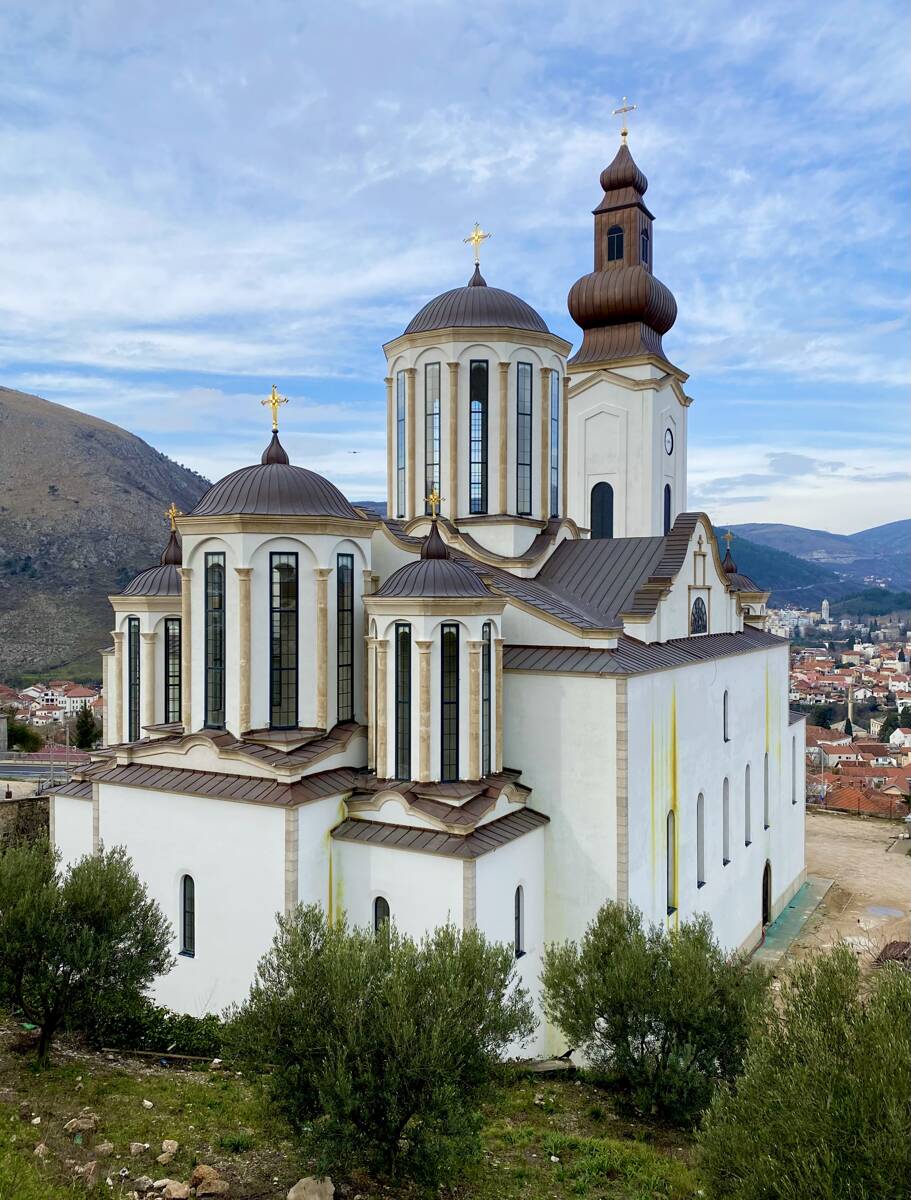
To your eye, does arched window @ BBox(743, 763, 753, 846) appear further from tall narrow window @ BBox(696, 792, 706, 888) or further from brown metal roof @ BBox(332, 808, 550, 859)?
brown metal roof @ BBox(332, 808, 550, 859)

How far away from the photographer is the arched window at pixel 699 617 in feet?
69.5

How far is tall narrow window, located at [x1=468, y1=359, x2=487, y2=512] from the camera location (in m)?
21.1

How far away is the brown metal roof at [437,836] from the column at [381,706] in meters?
1.00

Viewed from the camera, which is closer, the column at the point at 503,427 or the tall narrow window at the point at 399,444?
the column at the point at 503,427

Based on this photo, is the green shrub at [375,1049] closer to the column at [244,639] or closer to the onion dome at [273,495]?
the column at [244,639]

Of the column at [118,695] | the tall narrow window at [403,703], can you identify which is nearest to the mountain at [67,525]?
the column at [118,695]

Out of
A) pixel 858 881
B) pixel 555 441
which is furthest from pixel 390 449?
pixel 858 881

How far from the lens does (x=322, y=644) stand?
1697 cm

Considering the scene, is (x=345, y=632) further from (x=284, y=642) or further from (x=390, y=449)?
(x=390, y=449)

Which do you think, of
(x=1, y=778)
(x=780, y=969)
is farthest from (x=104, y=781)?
(x=1, y=778)

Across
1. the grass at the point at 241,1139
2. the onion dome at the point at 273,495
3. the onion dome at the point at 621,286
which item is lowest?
the grass at the point at 241,1139

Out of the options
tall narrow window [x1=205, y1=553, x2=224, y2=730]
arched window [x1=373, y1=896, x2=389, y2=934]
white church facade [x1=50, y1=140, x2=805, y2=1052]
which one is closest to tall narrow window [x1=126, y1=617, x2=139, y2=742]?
white church facade [x1=50, y1=140, x2=805, y2=1052]

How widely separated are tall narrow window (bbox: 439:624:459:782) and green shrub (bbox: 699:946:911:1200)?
7413 mm

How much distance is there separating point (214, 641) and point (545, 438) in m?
9.44
